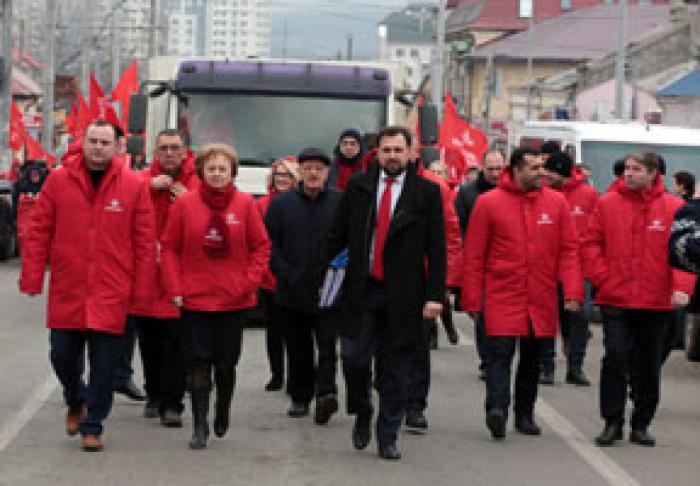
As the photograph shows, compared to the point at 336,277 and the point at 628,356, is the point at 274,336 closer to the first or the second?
the point at 336,277

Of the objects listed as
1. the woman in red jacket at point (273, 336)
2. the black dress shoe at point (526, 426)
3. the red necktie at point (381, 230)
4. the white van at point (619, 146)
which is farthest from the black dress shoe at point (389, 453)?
the white van at point (619, 146)

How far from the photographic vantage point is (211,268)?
1099cm

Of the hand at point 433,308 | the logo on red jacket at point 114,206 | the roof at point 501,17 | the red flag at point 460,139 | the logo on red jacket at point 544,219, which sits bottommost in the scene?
the hand at point 433,308

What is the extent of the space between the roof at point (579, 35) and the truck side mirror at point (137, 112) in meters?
77.6

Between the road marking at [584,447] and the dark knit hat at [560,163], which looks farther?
the dark knit hat at [560,163]

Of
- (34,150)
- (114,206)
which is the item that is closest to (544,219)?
(114,206)

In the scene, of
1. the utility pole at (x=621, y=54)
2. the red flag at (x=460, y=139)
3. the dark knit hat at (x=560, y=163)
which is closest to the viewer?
the dark knit hat at (x=560, y=163)

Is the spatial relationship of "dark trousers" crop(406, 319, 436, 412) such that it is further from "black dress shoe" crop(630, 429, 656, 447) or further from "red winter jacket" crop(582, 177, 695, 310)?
"black dress shoe" crop(630, 429, 656, 447)

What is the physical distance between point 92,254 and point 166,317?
1169 mm

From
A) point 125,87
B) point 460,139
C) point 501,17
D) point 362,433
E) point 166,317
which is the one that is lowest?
point 362,433

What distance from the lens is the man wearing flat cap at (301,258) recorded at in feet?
41.0

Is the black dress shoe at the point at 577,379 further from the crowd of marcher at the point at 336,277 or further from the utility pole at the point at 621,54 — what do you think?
the utility pole at the point at 621,54

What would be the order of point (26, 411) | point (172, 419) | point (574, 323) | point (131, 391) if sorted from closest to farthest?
point (172, 419)
point (26, 411)
point (131, 391)
point (574, 323)

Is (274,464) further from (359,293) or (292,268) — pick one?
(292,268)
